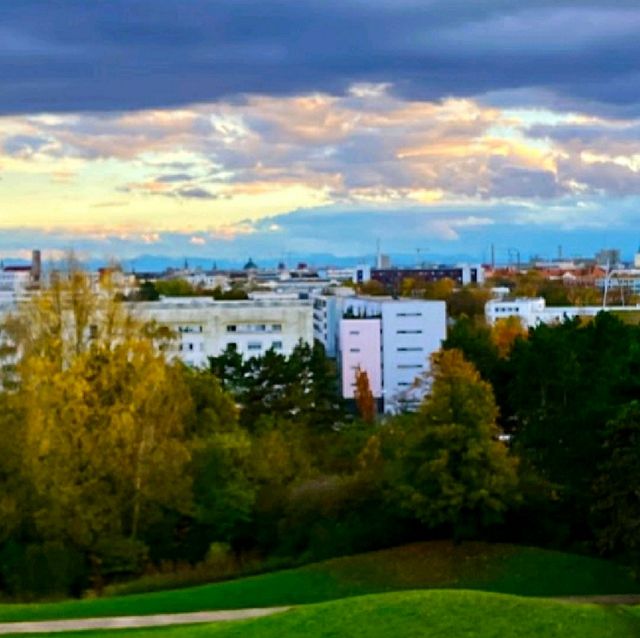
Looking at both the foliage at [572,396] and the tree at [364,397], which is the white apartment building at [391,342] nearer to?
the tree at [364,397]

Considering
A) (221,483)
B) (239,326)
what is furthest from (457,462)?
(239,326)

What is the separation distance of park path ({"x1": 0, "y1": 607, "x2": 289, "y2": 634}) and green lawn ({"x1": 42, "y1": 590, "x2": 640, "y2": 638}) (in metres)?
4.17

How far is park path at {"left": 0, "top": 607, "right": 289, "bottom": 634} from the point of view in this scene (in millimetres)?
23203

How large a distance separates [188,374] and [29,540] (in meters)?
7.95

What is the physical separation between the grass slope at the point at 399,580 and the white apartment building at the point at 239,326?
51.8 metres

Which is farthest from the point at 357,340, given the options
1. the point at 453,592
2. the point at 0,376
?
the point at 453,592

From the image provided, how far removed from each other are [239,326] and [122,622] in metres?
58.6

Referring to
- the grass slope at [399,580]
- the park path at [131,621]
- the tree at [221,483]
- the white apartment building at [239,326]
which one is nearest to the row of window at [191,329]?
the white apartment building at [239,326]

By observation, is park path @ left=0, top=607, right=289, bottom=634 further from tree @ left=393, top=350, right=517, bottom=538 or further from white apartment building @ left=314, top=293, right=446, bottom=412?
white apartment building @ left=314, top=293, right=446, bottom=412

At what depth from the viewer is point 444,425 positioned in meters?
28.8

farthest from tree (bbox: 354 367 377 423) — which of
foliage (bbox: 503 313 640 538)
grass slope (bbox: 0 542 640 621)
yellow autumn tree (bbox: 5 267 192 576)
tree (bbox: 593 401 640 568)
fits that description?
tree (bbox: 593 401 640 568)

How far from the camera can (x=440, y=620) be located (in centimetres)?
1786

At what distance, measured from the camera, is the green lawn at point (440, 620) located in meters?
17.5

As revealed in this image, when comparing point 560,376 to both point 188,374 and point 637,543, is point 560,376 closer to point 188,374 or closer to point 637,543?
point 637,543
